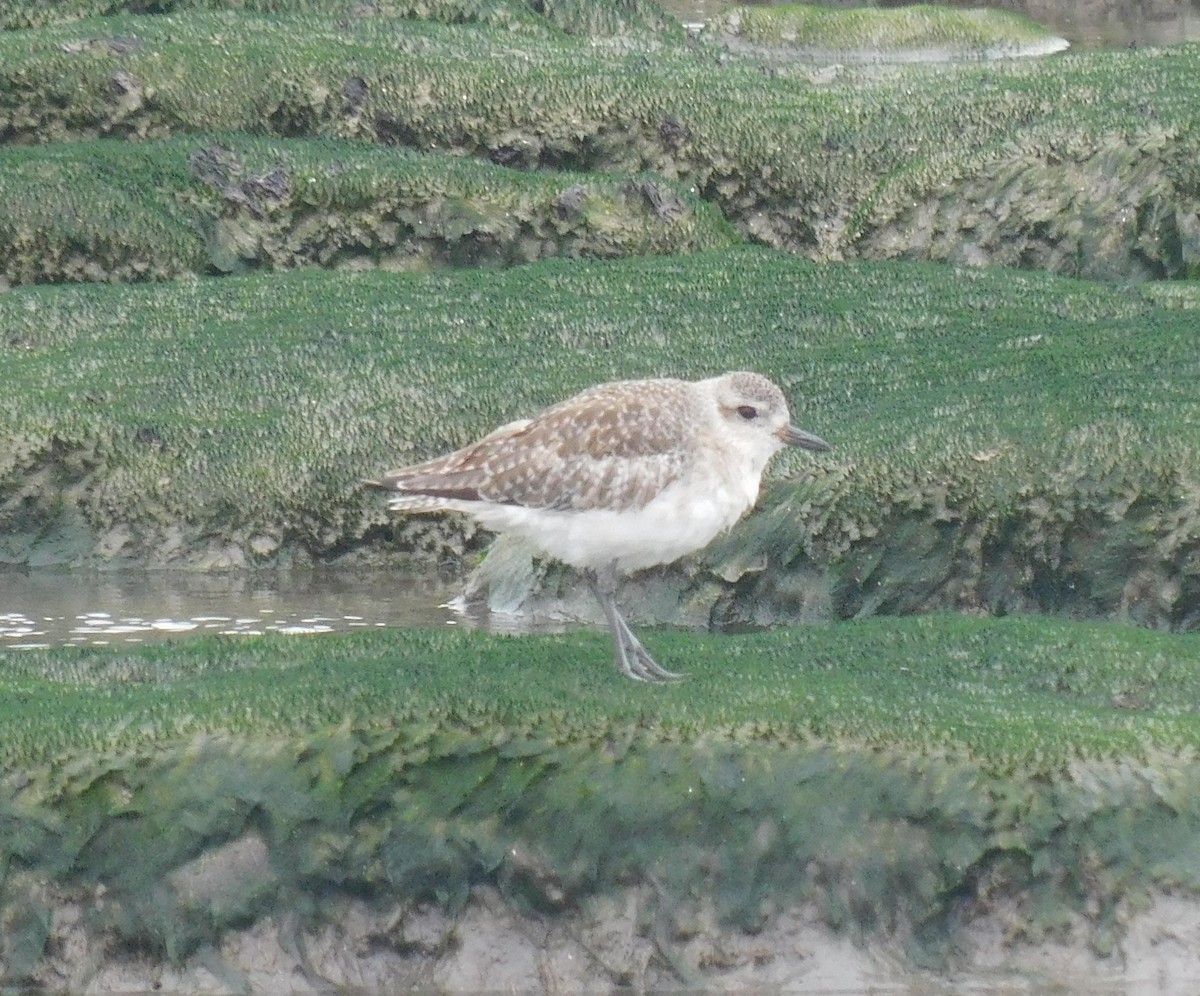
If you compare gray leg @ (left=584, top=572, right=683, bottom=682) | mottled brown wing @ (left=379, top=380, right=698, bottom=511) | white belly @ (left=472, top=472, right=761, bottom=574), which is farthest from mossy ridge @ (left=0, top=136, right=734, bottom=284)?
gray leg @ (left=584, top=572, right=683, bottom=682)

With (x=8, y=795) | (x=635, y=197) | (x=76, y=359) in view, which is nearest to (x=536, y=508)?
(x=8, y=795)

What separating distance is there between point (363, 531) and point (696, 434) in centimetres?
361

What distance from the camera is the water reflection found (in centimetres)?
991

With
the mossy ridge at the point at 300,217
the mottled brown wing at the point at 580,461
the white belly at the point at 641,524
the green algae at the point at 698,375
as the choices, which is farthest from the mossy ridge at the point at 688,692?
the mossy ridge at the point at 300,217

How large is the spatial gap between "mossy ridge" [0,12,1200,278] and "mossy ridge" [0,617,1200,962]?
7449 millimetres

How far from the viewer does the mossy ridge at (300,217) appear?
13.9 meters

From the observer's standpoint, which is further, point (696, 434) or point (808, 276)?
point (808, 276)

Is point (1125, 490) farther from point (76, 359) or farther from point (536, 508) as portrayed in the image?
point (76, 359)

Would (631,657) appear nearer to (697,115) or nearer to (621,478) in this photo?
(621,478)

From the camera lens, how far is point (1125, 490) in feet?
32.0

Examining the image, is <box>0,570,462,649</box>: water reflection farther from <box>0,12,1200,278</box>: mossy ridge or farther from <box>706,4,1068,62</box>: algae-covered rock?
<box>706,4,1068,62</box>: algae-covered rock

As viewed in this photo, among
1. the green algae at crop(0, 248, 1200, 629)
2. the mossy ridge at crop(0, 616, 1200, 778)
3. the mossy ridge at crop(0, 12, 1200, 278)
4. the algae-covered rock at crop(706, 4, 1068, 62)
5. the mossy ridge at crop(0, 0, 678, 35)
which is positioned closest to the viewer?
the mossy ridge at crop(0, 616, 1200, 778)

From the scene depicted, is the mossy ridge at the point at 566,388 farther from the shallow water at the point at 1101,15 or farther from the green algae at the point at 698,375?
the shallow water at the point at 1101,15

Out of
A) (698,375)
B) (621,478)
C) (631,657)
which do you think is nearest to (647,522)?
(621,478)
